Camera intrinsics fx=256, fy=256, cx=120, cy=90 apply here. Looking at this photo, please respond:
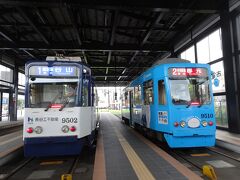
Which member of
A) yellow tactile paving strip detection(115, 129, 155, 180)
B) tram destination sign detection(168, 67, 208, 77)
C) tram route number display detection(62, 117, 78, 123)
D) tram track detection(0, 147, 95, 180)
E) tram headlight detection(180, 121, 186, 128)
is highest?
tram destination sign detection(168, 67, 208, 77)

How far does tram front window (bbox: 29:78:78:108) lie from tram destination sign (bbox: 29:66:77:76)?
0.18m

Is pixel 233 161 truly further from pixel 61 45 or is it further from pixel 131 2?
pixel 61 45

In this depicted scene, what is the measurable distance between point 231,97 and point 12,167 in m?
9.48

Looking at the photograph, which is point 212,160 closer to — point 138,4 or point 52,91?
point 52,91

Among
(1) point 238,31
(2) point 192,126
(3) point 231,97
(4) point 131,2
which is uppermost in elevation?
(4) point 131,2

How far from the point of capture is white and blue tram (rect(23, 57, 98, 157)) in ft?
23.5

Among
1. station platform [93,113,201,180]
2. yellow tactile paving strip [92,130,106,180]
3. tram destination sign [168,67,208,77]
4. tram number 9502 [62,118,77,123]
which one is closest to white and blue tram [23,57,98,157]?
tram number 9502 [62,118,77,123]

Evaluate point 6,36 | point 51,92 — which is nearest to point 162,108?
point 51,92

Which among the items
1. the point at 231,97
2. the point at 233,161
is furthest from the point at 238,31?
the point at 233,161

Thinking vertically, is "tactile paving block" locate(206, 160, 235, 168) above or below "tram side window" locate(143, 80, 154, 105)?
below

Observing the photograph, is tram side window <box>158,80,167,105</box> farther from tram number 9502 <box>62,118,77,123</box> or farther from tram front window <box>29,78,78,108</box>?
tram number 9502 <box>62,118,77,123</box>

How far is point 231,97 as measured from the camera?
11742 mm

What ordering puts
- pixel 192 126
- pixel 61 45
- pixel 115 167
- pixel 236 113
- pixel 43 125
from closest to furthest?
1. pixel 115 167
2. pixel 43 125
3. pixel 192 126
4. pixel 236 113
5. pixel 61 45

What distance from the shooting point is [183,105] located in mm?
8289
